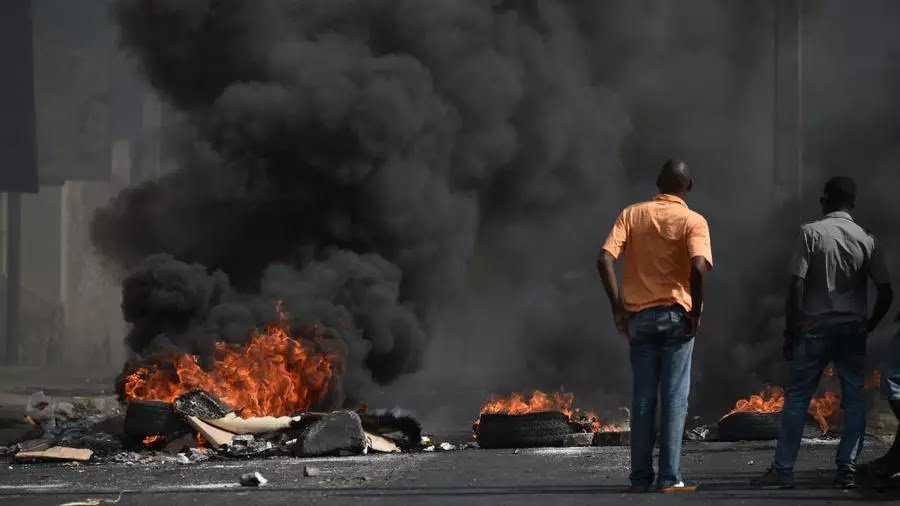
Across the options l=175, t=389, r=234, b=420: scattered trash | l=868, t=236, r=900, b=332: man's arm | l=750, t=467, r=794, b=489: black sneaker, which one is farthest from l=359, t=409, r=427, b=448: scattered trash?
l=868, t=236, r=900, b=332: man's arm

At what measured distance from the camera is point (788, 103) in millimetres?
27391

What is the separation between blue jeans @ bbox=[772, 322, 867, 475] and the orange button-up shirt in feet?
2.26

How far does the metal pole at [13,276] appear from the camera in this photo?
34344mm

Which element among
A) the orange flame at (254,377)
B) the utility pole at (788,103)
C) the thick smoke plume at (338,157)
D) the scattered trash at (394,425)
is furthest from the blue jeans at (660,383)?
the utility pole at (788,103)

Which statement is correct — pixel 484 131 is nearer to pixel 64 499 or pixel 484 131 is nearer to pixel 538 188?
pixel 538 188

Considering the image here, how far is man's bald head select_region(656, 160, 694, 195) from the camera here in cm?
665

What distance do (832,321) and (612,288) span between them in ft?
3.68

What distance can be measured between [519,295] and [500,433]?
1790 centimetres

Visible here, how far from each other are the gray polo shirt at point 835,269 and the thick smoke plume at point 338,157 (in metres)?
14.3

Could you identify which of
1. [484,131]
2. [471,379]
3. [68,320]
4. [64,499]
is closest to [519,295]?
[471,379]

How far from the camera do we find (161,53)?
25750mm

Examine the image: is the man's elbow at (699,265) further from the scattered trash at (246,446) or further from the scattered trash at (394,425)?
the scattered trash at (394,425)

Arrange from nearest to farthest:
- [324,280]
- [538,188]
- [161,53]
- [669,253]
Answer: [669,253]
[324,280]
[161,53]
[538,188]

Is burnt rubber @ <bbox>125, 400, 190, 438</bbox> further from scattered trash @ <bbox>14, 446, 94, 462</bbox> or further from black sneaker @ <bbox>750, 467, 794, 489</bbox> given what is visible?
black sneaker @ <bbox>750, 467, 794, 489</bbox>
